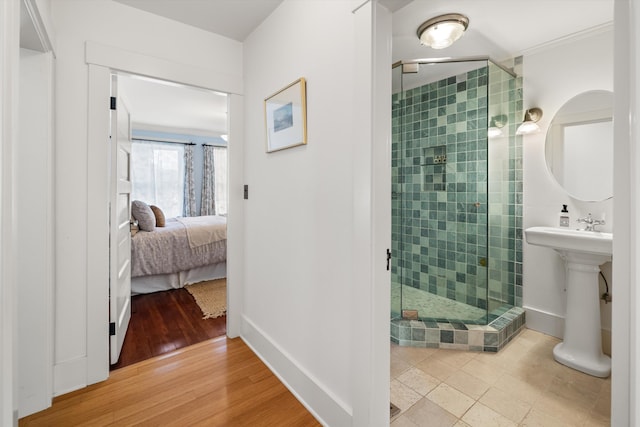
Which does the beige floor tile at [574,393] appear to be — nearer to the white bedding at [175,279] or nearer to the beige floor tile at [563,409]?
the beige floor tile at [563,409]

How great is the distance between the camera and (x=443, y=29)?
191 cm

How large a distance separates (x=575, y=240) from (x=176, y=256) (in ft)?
12.1

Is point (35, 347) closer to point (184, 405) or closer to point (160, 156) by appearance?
point (184, 405)

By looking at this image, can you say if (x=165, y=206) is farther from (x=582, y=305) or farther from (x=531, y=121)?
(x=582, y=305)

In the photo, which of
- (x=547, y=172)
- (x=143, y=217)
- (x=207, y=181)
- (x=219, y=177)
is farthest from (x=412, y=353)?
(x=219, y=177)

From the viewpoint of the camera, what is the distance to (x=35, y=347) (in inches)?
60.2

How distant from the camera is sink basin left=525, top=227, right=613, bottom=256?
5.61ft

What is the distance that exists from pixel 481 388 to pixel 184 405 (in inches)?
67.5

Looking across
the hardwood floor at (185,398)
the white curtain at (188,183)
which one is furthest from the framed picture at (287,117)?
the white curtain at (188,183)

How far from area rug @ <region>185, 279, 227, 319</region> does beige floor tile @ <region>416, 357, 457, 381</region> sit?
1.83 metres

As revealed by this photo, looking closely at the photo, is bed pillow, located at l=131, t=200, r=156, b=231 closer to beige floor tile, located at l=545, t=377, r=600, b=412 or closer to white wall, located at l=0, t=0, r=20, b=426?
white wall, located at l=0, t=0, r=20, b=426

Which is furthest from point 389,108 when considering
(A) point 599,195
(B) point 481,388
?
(A) point 599,195

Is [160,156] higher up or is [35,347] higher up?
[160,156]

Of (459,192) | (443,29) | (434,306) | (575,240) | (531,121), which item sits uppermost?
(443,29)
